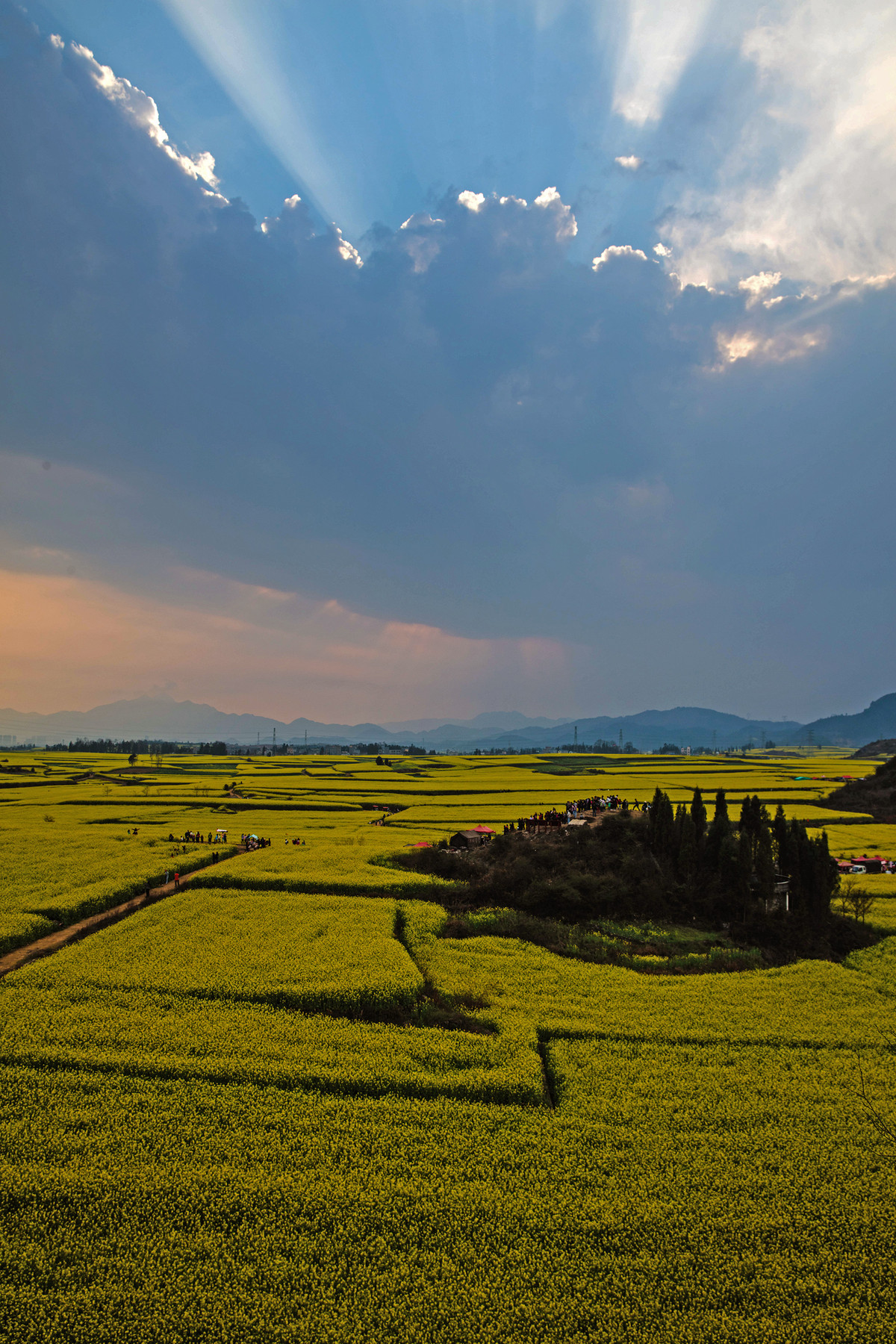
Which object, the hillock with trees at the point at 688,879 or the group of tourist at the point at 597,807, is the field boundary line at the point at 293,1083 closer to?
the hillock with trees at the point at 688,879

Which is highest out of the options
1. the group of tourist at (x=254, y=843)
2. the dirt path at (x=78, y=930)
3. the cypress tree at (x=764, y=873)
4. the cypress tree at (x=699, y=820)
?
the cypress tree at (x=699, y=820)

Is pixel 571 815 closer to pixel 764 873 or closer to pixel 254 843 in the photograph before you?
pixel 764 873

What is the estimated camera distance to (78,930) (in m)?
29.4

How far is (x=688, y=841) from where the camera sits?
117ft

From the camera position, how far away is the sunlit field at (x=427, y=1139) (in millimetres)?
10461

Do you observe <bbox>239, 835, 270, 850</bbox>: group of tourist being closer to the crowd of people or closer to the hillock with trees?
the hillock with trees

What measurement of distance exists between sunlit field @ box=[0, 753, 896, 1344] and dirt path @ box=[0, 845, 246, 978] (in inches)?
30.8

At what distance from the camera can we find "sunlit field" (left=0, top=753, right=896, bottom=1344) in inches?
412

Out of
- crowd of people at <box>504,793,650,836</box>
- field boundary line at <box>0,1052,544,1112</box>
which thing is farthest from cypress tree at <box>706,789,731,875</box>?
field boundary line at <box>0,1052,544,1112</box>

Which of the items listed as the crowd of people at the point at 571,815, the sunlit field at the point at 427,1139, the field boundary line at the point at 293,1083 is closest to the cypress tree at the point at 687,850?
the crowd of people at the point at 571,815

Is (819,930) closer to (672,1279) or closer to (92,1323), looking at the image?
(672,1279)

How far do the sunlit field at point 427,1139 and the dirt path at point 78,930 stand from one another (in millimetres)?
781

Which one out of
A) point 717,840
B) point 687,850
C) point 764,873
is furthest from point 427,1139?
point 717,840

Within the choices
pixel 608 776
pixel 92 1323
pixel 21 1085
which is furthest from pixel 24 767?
pixel 92 1323
